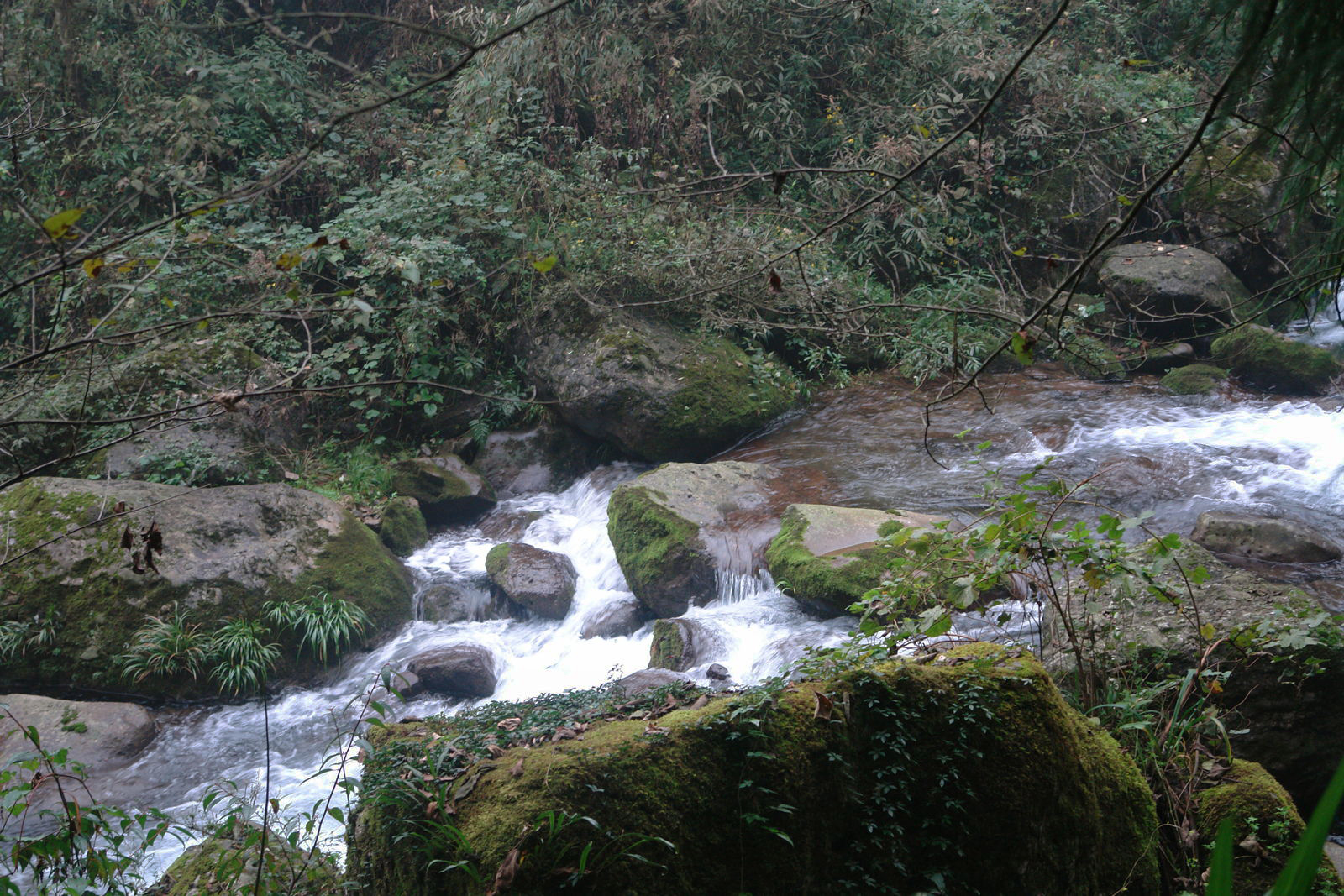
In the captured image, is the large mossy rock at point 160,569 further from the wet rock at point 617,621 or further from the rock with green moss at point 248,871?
the rock with green moss at point 248,871

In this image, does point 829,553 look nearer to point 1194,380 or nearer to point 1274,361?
point 1194,380

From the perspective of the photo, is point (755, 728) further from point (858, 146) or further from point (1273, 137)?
point (858, 146)

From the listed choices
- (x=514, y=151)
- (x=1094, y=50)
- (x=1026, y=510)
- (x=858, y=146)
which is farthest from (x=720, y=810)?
(x=1094, y=50)

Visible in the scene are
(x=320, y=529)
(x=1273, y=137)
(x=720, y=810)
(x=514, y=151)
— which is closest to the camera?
(x=1273, y=137)

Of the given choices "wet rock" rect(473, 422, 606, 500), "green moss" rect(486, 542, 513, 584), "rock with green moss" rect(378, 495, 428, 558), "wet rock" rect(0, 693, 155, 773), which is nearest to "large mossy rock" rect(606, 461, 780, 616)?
"green moss" rect(486, 542, 513, 584)

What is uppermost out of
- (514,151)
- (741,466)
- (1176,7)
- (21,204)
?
(1176,7)

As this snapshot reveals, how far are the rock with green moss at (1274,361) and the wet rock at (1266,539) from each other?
3.65 metres

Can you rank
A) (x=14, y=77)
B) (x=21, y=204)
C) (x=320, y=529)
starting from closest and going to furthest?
1. (x=21, y=204)
2. (x=320, y=529)
3. (x=14, y=77)

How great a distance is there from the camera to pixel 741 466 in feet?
29.1

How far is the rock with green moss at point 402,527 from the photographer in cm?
911

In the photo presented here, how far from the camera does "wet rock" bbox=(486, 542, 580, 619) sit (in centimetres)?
805

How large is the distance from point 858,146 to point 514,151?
478 cm

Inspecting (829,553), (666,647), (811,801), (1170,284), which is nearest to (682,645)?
(666,647)

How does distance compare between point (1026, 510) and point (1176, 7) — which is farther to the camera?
point (1176, 7)
